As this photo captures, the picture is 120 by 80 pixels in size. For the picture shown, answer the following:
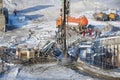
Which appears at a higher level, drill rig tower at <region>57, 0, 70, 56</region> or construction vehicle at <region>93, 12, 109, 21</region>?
drill rig tower at <region>57, 0, 70, 56</region>

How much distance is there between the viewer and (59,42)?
22141 millimetres

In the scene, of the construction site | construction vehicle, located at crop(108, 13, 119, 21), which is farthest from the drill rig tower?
construction vehicle, located at crop(108, 13, 119, 21)

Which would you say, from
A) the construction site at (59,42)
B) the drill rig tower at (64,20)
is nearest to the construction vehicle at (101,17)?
the construction site at (59,42)

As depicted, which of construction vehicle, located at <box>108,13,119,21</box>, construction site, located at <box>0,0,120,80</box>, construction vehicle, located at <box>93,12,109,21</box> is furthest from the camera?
construction vehicle, located at <box>108,13,119,21</box>

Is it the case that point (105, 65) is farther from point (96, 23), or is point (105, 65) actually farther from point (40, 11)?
point (40, 11)

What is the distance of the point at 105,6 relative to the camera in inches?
1623

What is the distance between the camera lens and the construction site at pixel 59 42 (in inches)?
762

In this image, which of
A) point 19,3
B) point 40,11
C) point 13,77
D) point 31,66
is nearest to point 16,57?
point 31,66

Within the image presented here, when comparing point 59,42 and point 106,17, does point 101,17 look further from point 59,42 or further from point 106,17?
point 59,42

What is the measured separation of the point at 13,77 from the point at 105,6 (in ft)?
79.9

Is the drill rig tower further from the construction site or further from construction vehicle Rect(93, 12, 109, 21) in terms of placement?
construction vehicle Rect(93, 12, 109, 21)

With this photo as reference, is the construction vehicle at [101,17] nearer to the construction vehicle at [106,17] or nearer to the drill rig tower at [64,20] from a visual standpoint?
the construction vehicle at [106,17]

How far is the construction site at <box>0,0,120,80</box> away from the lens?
19.4m

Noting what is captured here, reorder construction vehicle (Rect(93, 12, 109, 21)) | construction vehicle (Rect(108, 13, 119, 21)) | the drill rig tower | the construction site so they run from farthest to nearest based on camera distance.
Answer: construction vehicle (Rect(108, 13, 119, 21)), construction vehicle (Rect(93, 12, 109, 21)), the drill rig tower, the construction site
